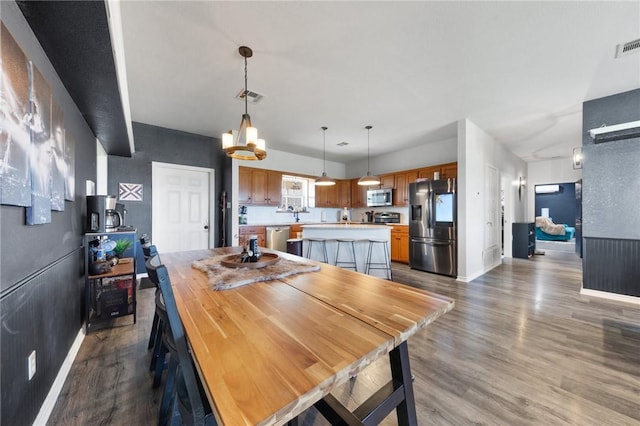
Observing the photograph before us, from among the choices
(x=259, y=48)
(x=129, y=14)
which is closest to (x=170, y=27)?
(x=129, y=14)

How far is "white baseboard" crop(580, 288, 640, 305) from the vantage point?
3111 mm

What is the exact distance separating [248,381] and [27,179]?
157 cm

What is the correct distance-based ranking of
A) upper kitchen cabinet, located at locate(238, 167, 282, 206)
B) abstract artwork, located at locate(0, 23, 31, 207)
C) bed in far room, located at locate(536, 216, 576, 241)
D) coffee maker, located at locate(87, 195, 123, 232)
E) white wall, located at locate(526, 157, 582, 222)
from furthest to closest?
bed in far room, located at locate(536, 216, 576, 241) < white wall, located at locate(526, 157, 582, 222) < upper kitchen cabinet, located at locate(238, 167, 282, 206) < coffee maker, located at locate(87, 195, 123, 232) < abstract artwork, located at locate(0, 23, 31, 207)

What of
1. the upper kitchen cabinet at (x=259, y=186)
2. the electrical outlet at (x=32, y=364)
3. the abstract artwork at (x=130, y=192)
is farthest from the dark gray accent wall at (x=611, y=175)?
the abstract artwork at (x=130, y=192)

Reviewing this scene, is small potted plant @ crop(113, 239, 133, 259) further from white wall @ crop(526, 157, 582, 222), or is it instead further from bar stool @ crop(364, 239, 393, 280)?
white wall @ crop(526, 157, 582, 222)

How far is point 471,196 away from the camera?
4.20 m

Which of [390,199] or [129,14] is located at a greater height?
[129,14]

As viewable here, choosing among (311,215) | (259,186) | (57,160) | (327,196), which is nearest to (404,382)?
(57,160)

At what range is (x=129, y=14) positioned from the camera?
6.29 feet

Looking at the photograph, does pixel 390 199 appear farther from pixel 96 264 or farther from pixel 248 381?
pixel 248 381

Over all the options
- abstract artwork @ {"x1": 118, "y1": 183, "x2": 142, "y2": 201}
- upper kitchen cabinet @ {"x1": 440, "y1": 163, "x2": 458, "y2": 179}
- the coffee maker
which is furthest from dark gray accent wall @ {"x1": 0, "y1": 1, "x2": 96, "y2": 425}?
upper kitchen cabinet @ {"x1": 440, "y1": 163, "x2": 458, "y2": 179}

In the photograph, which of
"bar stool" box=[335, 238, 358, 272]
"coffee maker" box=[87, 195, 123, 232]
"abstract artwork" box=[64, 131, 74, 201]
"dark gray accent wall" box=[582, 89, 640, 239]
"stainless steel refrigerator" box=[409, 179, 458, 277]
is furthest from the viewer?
"stainless steel refrigerator" box=[409, 179, 458, 277]

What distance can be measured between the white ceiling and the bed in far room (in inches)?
251

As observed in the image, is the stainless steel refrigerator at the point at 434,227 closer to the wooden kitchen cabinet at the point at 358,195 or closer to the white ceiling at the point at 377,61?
the white ceiling at the point at 377,61
